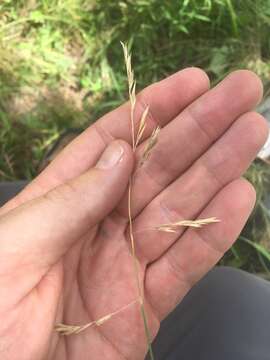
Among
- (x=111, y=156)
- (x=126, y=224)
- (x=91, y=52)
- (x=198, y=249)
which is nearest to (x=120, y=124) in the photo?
(x=111, y=156)

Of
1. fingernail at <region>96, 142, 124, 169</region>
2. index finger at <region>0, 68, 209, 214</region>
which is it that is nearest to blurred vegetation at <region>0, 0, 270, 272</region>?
index finger at <region>0, 68, 209, 214</region>

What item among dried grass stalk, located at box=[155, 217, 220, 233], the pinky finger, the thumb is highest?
the thumb

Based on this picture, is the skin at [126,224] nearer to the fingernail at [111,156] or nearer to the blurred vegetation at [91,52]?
the fingernail at [111,156]

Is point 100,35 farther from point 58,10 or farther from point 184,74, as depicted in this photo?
point 184,74

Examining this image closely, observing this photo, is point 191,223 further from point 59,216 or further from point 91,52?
point 91,52

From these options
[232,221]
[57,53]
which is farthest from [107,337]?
[57,53]

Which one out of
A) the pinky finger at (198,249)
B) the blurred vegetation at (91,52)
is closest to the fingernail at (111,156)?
the pinky finger at (198,249)

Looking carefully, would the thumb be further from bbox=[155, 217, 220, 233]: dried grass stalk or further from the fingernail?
bbox=[155, 217, 220, 233]: dried grass stalk
